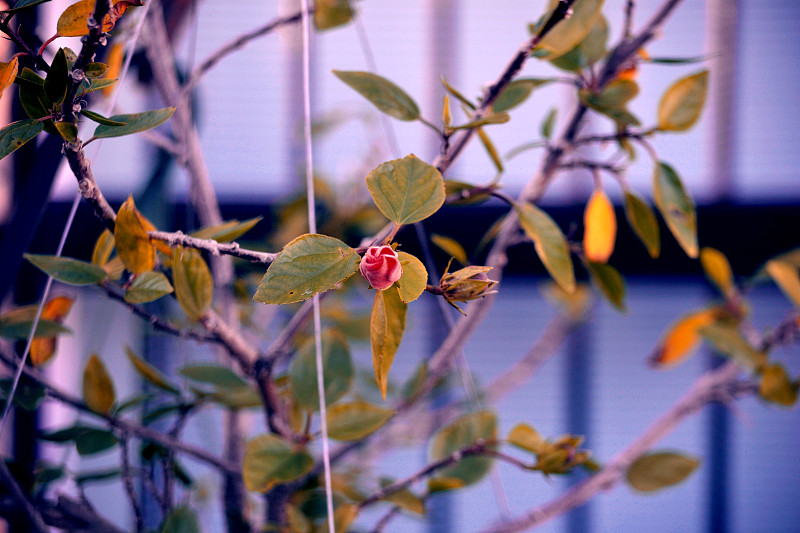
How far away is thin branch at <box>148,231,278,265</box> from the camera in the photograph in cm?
23

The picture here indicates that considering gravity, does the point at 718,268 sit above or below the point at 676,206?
below

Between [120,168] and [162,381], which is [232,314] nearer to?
[162,381]

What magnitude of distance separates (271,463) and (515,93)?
1.09 ft

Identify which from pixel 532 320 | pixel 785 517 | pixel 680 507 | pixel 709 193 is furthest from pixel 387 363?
pixel 785 517

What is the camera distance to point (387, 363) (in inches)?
9.0

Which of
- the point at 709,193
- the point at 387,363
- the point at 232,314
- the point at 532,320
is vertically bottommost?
the point at 532,320

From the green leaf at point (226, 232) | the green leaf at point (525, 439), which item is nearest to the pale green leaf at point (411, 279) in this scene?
the green leaf at point (226, 232)

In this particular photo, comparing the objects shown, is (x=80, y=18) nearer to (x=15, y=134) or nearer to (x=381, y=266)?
(x=15, y=134)

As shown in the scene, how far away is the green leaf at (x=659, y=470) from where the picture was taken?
449 mm

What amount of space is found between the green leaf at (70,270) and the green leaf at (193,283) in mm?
46

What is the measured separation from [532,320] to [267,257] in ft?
4.44

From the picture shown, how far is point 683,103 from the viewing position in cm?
38

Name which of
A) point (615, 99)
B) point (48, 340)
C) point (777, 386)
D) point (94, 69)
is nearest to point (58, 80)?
point (94, 69)

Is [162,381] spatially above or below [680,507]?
above
